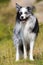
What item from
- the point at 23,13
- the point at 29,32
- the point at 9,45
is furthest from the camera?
the point at 9,45

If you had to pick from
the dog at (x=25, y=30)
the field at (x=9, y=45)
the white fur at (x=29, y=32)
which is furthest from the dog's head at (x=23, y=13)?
the field at (x=9, y=45)

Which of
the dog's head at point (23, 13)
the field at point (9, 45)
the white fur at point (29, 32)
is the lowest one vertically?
the field at point (9, 45)

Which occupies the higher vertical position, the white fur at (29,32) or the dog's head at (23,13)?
the dog's head at (23,13)

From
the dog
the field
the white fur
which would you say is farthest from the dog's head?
the field

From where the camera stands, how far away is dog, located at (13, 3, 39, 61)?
34.9ft

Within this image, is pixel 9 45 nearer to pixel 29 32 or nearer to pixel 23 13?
pixel 29 32

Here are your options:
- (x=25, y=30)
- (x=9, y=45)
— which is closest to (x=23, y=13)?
(x=25, y=30)

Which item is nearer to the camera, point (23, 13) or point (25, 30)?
point (23, 13)

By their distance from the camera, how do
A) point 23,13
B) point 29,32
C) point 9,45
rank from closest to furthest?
point 23,13 < point 29,32 < point 9,45

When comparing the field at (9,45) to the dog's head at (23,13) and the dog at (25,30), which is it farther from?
the dog's head at (23,13)

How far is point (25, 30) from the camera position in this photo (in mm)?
10820

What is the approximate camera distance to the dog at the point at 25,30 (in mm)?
10648

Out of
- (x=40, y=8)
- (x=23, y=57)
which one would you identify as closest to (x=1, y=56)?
(x=23, y=57)

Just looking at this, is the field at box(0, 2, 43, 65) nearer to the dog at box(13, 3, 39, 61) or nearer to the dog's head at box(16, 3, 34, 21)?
the dog at box(13, 3, 39, 61)
